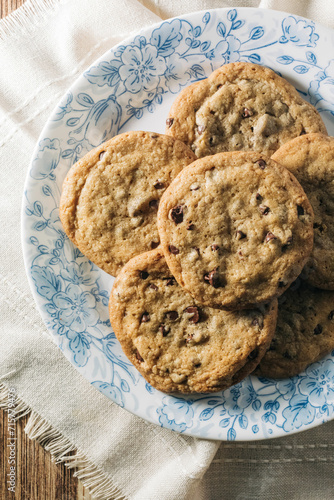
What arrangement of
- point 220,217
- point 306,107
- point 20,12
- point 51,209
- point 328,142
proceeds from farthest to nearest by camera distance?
1. point 20,12
2. point 51,209
3. point 306,107
4. point 328,142
5. point 220,217

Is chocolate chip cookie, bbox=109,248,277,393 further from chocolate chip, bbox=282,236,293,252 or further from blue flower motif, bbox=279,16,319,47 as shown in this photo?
blue flower motif, bbox=279,16,319,47

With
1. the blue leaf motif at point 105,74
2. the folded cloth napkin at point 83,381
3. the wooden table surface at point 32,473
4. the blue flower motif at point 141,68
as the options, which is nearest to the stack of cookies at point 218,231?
the blue flower motif at point 141,68

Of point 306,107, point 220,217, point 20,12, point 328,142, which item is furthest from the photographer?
point 20,12

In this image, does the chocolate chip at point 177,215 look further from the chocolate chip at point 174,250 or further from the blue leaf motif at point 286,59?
the blue leaf motif at point 286,59

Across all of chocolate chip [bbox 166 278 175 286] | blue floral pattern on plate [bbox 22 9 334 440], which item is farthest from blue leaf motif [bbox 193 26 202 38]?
chocolate chip [bbox 166 278 175 286]

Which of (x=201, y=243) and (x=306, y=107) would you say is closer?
(x=201, y=243)

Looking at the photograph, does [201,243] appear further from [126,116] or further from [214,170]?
[126,116]

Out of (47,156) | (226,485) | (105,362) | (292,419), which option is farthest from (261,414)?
(47,156)

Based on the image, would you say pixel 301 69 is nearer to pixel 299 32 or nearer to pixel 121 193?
pixel 299 32
